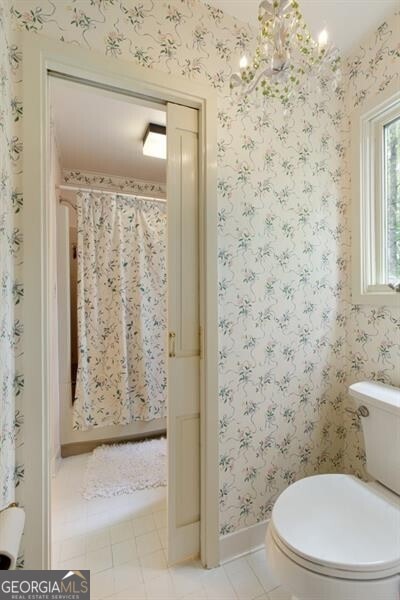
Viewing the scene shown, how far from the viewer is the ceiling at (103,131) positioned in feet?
5.41

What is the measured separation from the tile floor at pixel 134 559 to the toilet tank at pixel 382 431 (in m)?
0.62

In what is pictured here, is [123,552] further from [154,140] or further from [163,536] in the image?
[154,140]

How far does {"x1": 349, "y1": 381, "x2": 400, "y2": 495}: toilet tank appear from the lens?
1103mm

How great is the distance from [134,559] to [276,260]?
1503 millimetres

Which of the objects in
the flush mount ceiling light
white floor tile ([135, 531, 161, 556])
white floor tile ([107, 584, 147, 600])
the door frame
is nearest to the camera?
the door frame

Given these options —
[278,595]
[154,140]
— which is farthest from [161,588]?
[154,140]

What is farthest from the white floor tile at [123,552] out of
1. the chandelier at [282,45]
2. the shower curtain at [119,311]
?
the chandelier at [282,45]

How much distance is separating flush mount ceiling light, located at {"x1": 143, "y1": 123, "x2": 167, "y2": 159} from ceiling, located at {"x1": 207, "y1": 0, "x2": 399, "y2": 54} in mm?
804

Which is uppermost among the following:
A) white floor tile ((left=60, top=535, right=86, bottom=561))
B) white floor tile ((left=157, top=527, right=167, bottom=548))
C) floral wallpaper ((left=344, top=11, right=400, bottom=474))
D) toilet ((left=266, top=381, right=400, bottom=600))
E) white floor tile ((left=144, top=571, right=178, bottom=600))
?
floral wallpaper ((left=344, top=11, right=400, bottom=474))

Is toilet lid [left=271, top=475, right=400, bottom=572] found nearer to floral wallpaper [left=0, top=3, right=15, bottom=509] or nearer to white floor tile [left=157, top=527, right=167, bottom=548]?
white floor tile [left=157, top=527, right=167, bottom=548]

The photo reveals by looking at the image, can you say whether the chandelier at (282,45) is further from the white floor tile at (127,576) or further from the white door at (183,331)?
the white floor tile at (127,576)

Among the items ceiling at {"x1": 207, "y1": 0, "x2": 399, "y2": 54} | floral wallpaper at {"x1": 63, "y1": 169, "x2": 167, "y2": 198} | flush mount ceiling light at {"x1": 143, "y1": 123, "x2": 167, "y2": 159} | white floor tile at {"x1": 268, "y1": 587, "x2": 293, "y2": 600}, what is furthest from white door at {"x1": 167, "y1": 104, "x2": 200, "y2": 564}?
floral wallpaper at {"x1": 63, "y1": 169, "x2": 167, "y2": 198}

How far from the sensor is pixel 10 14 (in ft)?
3.03

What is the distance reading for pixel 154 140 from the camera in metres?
1.96
